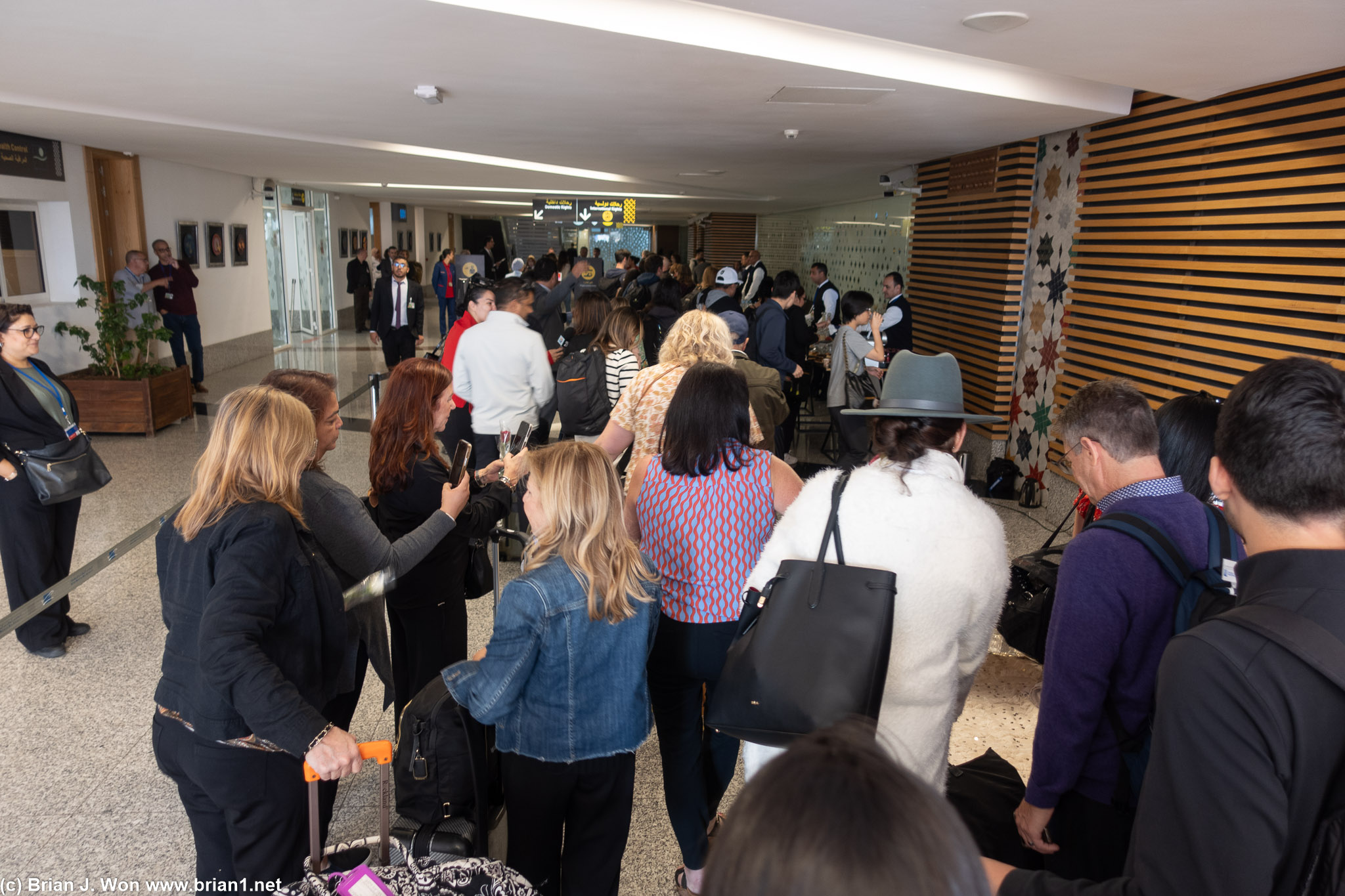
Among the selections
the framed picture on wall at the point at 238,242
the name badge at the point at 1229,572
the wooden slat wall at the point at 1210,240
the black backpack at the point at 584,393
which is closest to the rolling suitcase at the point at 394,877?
the name badge at the point at 1229,572

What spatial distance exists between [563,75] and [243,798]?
435 centimetres

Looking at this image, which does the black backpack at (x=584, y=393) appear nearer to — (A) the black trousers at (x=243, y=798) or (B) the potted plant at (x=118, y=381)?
(A) the black trousers at (x=243, y=798)

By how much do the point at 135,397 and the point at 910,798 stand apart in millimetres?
9296

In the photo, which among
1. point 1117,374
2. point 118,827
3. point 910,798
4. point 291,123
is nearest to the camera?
point 910,798

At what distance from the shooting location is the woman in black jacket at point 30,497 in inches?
149

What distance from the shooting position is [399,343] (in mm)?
11344

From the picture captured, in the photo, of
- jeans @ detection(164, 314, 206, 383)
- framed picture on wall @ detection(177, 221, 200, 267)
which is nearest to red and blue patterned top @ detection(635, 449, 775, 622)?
jeans @ detection(164, 314, 206, 383)

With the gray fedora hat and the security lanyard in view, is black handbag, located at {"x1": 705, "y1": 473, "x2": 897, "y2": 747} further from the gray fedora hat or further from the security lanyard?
the security lanyard

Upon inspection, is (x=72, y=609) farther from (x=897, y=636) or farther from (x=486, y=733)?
(x=897, y=636)

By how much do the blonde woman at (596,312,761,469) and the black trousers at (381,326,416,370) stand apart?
8438mm

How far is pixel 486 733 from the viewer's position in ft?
7.34

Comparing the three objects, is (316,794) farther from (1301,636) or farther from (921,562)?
(1301,636)

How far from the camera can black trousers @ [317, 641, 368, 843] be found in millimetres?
2096

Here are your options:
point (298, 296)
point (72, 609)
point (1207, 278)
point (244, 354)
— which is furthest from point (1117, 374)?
point (298, 296)
